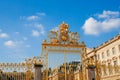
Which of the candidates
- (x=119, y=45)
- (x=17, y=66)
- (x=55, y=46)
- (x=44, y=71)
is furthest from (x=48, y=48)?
(x=119, y=45)

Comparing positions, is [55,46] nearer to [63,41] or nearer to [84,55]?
[63,41]

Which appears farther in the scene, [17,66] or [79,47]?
[79,47]

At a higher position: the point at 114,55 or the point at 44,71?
the point at 114,55

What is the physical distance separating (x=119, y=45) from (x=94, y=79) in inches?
574

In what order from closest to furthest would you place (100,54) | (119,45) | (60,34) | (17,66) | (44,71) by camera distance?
(17,66)
(44,71)
(60,34)
(119,45)
(100,54)

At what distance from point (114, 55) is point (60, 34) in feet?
54.5

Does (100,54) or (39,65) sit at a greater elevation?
(100,54)

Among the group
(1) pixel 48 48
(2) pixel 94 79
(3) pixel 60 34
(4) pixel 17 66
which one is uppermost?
(3) pixel 60 34

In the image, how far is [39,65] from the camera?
51.2 ft

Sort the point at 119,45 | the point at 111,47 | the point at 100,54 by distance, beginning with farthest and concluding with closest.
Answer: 1. the point at 100,54
2. the point at 111,47
3. the point at 119,45

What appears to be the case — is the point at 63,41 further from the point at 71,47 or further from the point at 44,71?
the point at 44,71

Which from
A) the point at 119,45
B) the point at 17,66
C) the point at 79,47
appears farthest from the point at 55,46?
the point at 119,45

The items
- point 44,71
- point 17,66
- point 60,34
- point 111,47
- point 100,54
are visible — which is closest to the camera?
point 17,66

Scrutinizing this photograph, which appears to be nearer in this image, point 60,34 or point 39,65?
point 39,65
